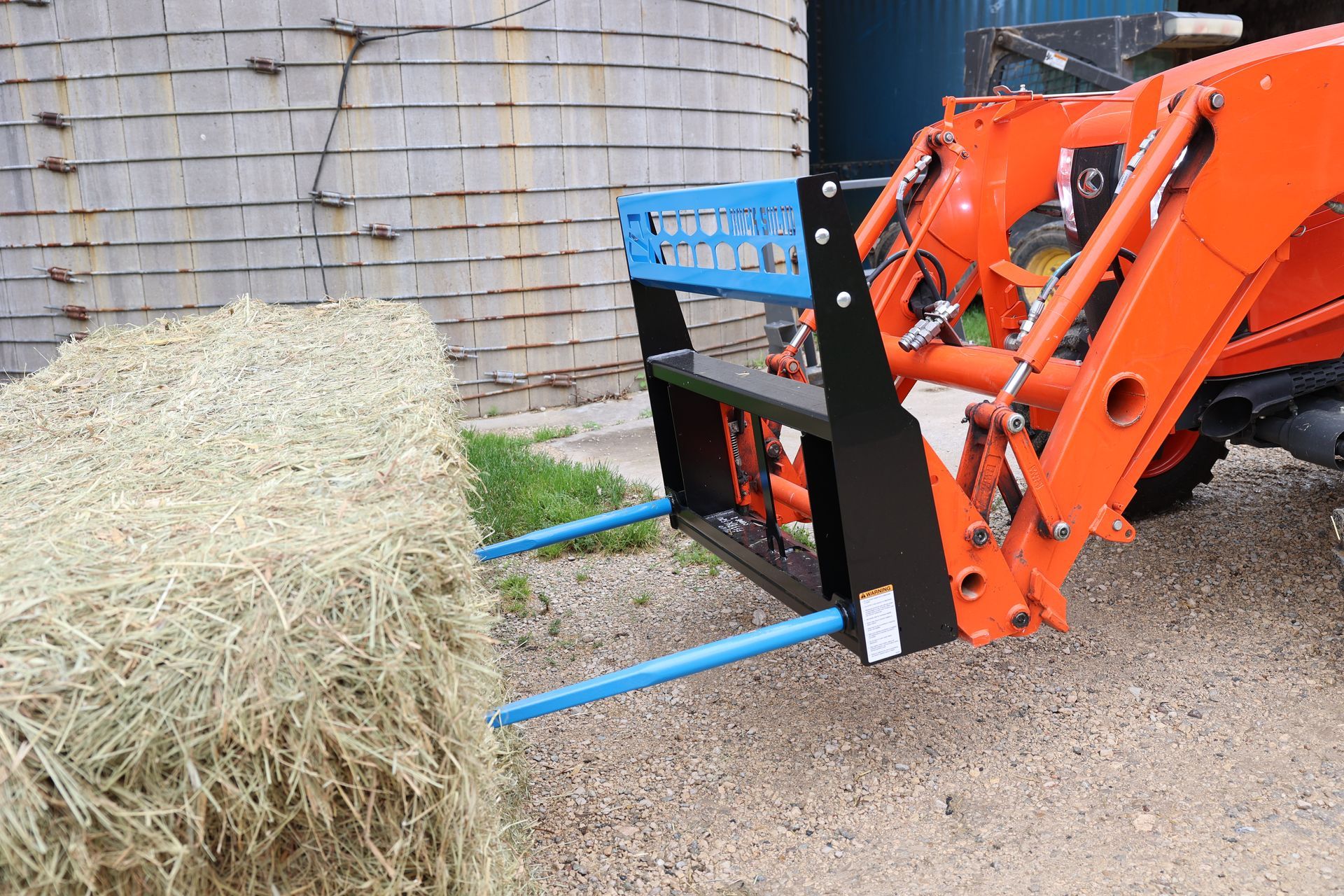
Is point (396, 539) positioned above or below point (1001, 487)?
above

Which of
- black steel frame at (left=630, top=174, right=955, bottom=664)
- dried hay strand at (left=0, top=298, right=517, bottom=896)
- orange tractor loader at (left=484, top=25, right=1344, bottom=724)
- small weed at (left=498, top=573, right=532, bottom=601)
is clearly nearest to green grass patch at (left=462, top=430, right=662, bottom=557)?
small weed at (left=498, top=573, right=532, bottom=601)

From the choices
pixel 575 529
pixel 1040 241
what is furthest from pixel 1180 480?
pixel 1040 241

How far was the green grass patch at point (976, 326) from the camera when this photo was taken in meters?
8.66

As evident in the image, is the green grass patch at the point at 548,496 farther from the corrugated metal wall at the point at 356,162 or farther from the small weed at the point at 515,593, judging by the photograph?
the corrugated metal wall at the point at 356,162

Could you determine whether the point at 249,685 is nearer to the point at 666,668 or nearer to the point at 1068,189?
the point at 666,668

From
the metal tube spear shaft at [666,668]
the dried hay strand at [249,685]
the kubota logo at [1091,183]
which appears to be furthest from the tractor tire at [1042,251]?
the dried hay strand at [249,685]

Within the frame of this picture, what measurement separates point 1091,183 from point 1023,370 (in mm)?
1004

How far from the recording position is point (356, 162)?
682 cm

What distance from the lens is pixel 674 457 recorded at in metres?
3.65

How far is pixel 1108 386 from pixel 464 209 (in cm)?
519

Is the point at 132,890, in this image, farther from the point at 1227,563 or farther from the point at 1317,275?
the point at 1227,563

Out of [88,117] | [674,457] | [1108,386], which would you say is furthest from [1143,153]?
[88,117]

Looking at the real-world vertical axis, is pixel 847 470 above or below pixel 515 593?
above

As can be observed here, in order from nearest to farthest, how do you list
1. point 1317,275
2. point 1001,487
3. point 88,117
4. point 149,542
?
point 149,542, point 1001,487, point 1317,275, point 88,117
